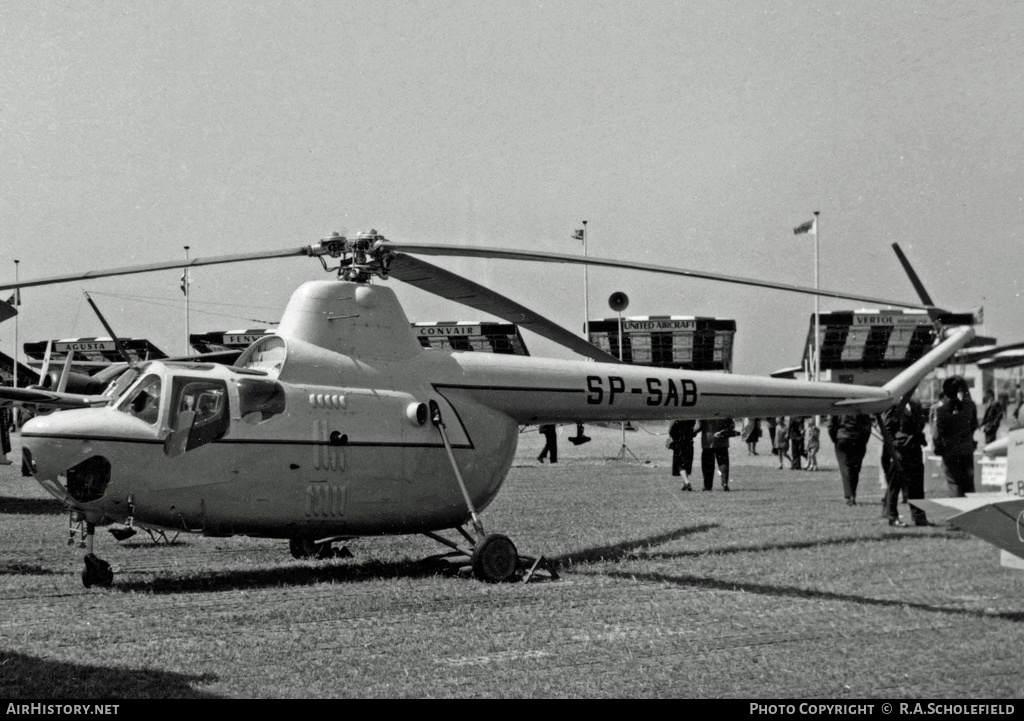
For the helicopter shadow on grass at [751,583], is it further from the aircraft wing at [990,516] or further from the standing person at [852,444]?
the standing person at [852,444]

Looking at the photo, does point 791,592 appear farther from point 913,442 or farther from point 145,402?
point 913,442

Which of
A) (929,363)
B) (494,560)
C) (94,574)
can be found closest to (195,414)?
(94,574)

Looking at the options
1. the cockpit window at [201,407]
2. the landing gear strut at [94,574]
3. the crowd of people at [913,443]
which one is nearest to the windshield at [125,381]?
the cockpit window at [201,407]

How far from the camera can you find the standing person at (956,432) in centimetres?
1361

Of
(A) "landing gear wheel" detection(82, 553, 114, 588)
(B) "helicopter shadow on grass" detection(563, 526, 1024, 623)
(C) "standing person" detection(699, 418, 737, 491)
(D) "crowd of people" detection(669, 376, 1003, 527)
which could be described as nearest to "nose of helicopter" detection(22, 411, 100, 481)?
(A) "landing gear wheel" detection(82, 553, 114, 588)

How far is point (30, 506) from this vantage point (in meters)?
17.3

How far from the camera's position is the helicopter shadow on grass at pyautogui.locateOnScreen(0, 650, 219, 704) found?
5422 millimetres

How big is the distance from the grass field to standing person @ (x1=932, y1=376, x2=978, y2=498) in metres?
0.98

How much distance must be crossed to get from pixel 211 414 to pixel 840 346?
55.9 metres

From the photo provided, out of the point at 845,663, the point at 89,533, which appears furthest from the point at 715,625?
the point at 89,533

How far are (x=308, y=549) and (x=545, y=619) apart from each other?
4.13 m

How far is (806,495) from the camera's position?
63.7 feet

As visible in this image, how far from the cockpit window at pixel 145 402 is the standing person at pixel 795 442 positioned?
72.7ft

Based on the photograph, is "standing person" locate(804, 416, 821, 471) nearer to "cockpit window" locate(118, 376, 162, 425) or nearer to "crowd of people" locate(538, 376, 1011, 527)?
"crowd of people" locate(538, 376, 1011, 527)
